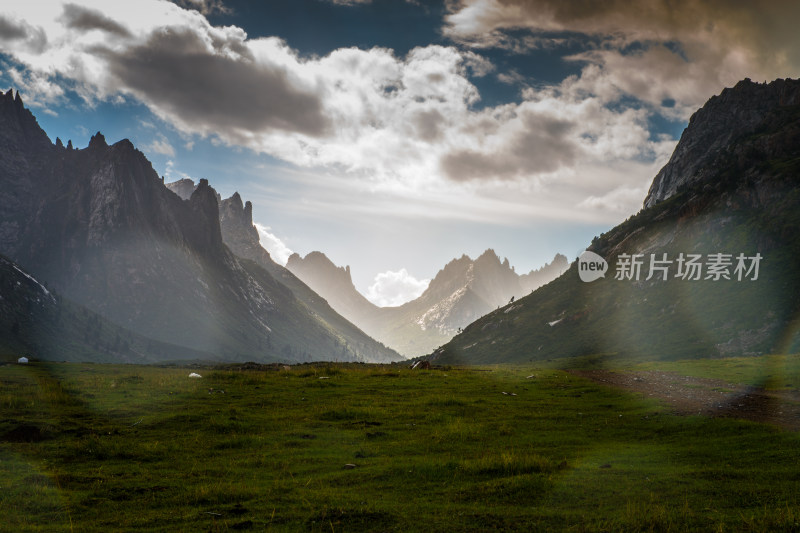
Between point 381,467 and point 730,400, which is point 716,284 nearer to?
point 730,400

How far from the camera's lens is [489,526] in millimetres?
10633

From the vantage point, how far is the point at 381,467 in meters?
15.6

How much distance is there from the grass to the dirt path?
213 centimetres

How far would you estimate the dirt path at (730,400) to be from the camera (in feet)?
74.5

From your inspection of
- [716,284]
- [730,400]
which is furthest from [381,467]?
[716,284]

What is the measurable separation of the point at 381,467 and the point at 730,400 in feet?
81.4

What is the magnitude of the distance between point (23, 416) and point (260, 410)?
35.7 ft

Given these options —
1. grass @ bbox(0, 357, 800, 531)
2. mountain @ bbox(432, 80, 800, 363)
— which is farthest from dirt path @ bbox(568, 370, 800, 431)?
mountain @ bbox(432, 80, 800, 363)

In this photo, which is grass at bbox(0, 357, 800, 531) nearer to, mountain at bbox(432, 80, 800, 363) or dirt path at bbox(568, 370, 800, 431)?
dirt path at bbox(568, 370, 800, 431)

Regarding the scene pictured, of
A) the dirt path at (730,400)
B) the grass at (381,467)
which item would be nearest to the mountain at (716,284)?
the dirt path at (730,400)

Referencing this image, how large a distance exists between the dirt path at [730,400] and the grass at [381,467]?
2.13 m

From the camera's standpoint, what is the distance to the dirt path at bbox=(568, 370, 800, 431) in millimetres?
22719

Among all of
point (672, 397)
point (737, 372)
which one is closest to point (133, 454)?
point (672, 397)

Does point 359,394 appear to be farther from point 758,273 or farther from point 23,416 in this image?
point 758,273
